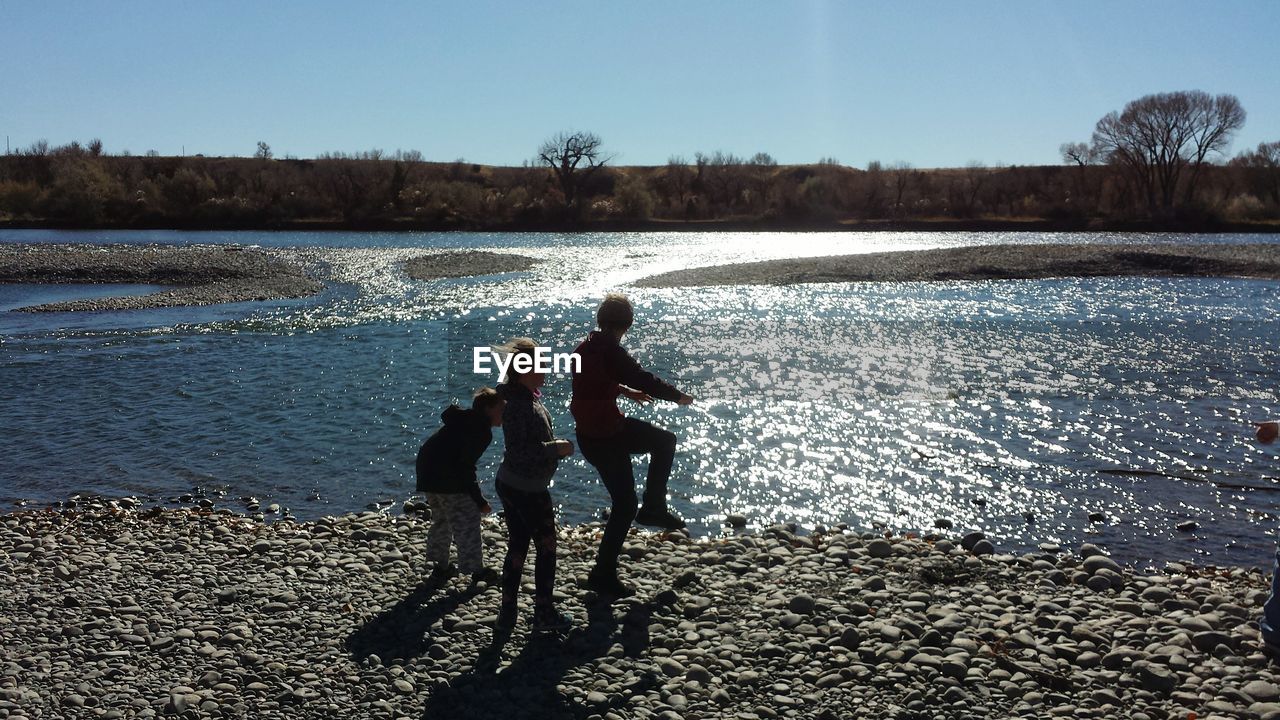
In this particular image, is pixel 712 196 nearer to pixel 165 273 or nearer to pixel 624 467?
pixel 165 273

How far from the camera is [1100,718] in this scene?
561 centimetres

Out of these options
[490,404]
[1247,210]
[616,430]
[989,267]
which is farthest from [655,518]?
[1247,210]

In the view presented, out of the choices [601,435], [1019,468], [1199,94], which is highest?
[1199,94]

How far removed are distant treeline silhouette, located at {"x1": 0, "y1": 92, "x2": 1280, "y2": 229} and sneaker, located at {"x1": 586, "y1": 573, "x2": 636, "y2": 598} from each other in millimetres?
86985

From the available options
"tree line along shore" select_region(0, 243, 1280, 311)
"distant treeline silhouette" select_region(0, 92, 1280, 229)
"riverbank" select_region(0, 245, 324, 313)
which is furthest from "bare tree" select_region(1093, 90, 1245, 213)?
"riverbank" select_region(0, 245, 324, 313)

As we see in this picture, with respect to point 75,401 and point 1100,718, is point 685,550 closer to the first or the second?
point 1100,718

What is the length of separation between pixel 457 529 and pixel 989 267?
44708 millimetres

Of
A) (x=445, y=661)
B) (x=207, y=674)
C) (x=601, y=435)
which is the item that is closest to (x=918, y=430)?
(x=601, y=435)

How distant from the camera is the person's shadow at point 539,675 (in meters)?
5.84

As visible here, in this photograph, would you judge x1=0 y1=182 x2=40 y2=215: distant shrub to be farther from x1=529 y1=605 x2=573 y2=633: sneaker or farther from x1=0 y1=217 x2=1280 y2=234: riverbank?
x1=529 y1=605 x2=573 y2=633: sneaker

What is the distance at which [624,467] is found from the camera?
281 inches

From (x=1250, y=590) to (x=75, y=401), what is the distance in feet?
64.1

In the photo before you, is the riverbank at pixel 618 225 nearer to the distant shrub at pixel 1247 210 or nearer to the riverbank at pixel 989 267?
the distant shrub at pixel 1247 210

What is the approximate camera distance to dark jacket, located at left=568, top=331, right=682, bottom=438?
683 cm
